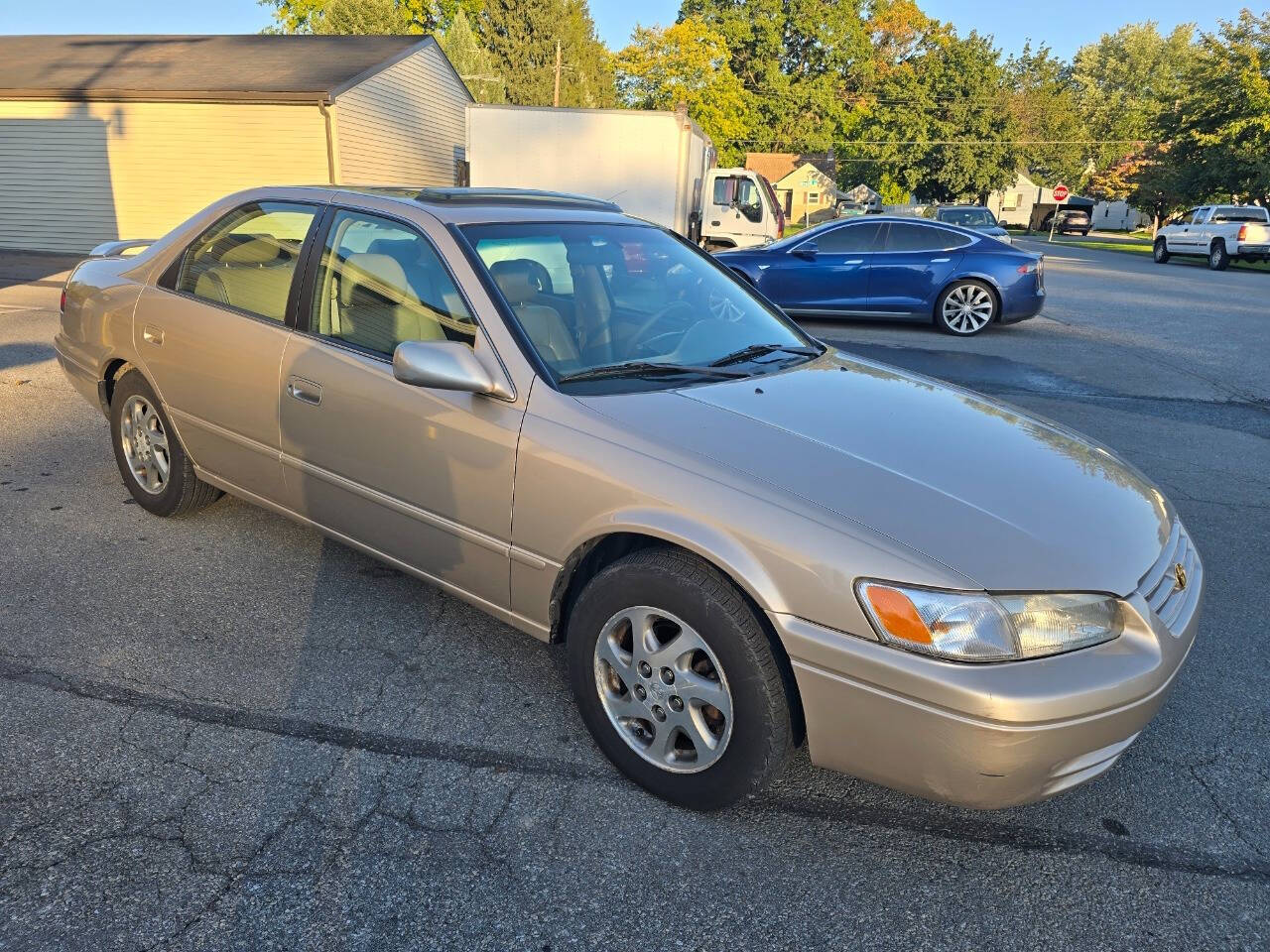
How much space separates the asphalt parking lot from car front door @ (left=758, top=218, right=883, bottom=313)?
831 centimetres

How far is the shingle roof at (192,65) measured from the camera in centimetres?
1870

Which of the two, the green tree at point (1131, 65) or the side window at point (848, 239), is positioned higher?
the green tree at point (1131, 65)

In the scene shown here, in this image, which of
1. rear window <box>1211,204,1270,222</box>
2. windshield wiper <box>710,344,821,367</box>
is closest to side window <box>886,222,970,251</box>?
windshield wiper <box>710,344,821,367</box>

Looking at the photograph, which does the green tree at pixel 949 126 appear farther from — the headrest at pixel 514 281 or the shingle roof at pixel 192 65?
the headrest at pixel 514 281

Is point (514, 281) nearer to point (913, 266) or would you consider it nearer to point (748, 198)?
point (913, 266)

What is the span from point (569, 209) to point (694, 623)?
6.75 feet

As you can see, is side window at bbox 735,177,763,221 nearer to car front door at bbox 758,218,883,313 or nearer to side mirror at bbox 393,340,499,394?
car front door at bbox 758,218,883,313

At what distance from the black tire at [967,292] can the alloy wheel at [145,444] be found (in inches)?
387

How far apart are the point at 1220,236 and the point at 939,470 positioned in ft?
98.9

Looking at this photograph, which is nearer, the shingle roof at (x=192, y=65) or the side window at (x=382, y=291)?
the side window at (x=382, y=291)

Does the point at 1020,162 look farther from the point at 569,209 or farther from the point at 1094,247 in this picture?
the point at 569,209

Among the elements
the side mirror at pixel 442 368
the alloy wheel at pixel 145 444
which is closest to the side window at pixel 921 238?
the alloy wheel at pixel 145 444

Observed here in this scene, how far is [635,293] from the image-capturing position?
350 cm

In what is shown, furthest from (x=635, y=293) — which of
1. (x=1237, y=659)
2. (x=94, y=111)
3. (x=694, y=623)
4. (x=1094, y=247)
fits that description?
(x=1094, y=247)
